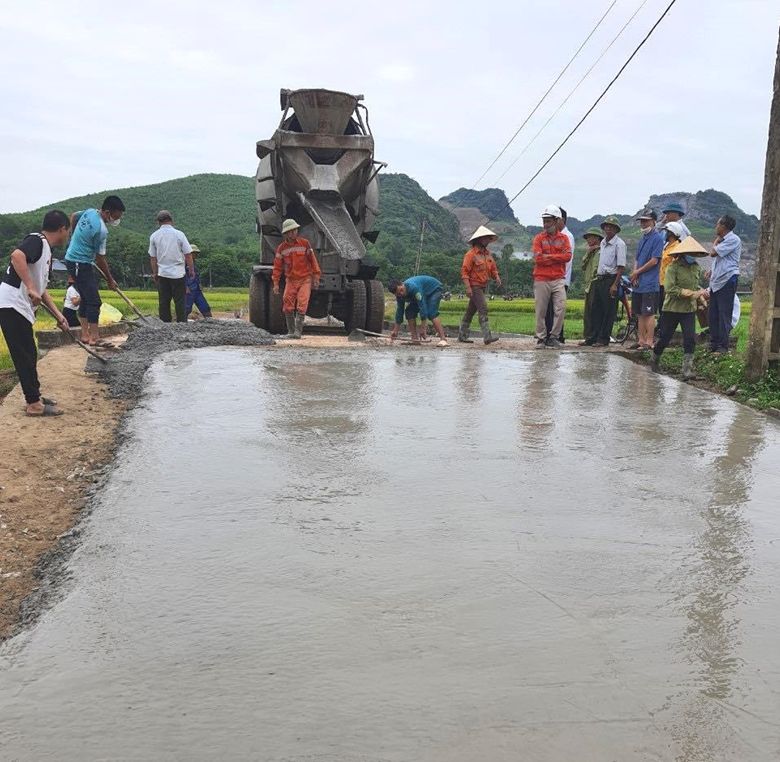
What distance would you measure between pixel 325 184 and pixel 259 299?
2052 millimetres

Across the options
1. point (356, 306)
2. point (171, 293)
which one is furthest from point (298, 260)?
point (356, 306)

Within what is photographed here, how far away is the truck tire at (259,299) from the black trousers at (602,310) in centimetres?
483

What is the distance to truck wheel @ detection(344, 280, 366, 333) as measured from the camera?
11562mm

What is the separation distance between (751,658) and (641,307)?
7052 mm

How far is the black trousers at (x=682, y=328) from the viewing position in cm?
745

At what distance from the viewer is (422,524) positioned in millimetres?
3072

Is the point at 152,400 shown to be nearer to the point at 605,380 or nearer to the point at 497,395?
the point at 497,395

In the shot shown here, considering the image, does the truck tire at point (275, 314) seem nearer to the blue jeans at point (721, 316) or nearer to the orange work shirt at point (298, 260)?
the orange work shirt at point (298, 260)

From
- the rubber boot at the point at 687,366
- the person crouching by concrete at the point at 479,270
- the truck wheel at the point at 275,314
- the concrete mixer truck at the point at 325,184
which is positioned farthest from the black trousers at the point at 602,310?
the truck wheel at the point at 275,314

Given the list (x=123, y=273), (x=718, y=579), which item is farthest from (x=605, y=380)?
(x=123, y=273)

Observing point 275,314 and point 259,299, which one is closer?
point 275,314

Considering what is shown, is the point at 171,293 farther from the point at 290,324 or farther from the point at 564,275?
the point at 564,275

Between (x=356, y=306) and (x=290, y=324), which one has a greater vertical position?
(x=356, y=306)

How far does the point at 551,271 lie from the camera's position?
9219 mm
